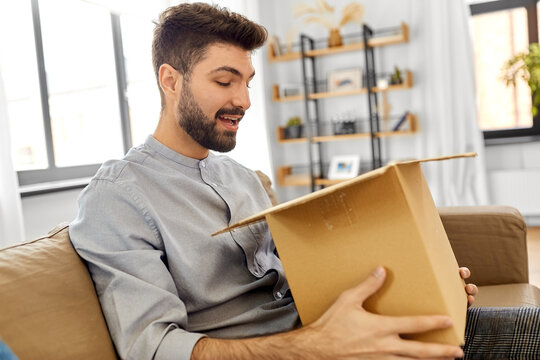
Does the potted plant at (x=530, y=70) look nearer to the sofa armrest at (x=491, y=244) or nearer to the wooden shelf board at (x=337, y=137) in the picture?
the wooden shelf board at (x=337, y=137)

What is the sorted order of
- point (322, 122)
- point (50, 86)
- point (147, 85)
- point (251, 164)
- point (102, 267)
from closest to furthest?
point (102, 267)
point (50, 86)
point (147, 85)
point (251, 164)
point (322, 122)

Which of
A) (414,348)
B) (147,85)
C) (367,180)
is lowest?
(414,348)

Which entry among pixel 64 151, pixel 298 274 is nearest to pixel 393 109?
pixel 64 151

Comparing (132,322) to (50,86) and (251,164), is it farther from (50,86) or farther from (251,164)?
(251,164)

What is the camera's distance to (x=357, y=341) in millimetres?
702

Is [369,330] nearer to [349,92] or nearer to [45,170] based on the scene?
[45,170]

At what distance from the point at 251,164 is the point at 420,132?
1.42 metres

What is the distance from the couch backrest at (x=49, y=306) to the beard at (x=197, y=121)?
0.36 metres

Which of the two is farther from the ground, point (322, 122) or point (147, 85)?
point (147, 85)

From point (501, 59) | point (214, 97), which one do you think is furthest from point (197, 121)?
point (501, 59)

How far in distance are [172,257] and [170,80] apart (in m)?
0.43

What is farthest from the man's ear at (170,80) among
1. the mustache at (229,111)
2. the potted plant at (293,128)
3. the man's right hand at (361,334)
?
the potted plant at (293,128)

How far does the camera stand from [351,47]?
3.90 m

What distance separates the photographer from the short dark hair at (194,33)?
110 cm
